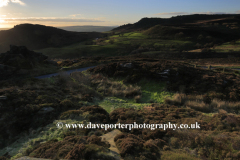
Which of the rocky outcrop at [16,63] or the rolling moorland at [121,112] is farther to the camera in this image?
the rocky outcrop at [16,63]

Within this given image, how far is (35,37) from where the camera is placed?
98.8 metres

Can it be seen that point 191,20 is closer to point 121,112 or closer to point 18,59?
point 18,59

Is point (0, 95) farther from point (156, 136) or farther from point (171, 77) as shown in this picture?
point (171, 77)

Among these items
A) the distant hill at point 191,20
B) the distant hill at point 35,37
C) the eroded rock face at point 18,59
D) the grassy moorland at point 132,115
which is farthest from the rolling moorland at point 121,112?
the distant hill at point 191,20

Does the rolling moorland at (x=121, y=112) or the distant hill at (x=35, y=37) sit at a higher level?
the distant hill at (x=35, y=37)

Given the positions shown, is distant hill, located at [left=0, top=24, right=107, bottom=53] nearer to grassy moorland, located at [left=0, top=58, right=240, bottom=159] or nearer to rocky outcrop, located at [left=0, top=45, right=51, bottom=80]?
rocky outcrop, located at [left=0, top=45, right=51, bottom=80]

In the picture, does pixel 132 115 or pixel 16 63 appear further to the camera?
pixel 16 63

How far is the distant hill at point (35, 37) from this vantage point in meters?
91.8

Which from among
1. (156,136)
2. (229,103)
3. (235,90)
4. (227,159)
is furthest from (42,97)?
(235,90)

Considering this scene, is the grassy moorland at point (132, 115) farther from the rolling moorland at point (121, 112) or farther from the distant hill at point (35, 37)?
the distant hill at point (35, 37)

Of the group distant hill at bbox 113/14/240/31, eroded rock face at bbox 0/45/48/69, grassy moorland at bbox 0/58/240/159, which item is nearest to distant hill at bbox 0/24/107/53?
distant hill at bbox 113/14/240/31

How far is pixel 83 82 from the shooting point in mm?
17156

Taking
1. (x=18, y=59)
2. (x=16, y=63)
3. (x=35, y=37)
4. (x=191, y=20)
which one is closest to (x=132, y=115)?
(x=16, y=63)

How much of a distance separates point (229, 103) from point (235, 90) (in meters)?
2.54
